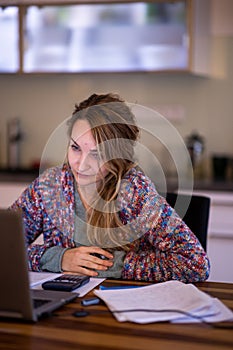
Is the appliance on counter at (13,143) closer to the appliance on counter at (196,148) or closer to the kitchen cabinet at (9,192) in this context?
the kitchen cabinet at (9,192)

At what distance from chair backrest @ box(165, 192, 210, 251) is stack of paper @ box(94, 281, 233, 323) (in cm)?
50

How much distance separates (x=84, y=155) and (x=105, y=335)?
73 cm

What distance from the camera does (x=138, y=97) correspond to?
398 centimetres

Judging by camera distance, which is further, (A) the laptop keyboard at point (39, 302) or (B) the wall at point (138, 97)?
(B) the wall at point (138, 97)

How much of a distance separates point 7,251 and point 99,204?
2.38 ft

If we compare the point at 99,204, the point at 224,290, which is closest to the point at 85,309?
the point at 224,290

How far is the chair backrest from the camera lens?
212cm

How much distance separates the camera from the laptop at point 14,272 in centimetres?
130

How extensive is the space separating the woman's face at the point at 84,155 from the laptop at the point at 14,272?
63 centimetres

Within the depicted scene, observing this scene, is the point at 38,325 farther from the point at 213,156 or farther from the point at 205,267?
the point at 213,156

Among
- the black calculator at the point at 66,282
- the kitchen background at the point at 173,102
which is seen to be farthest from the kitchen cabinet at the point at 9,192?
the black calculator at the point at 66,282

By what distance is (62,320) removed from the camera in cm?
142

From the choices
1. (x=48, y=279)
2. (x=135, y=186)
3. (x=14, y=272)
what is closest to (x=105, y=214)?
(x=135, y=186)

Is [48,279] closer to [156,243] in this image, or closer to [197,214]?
[156,243]
